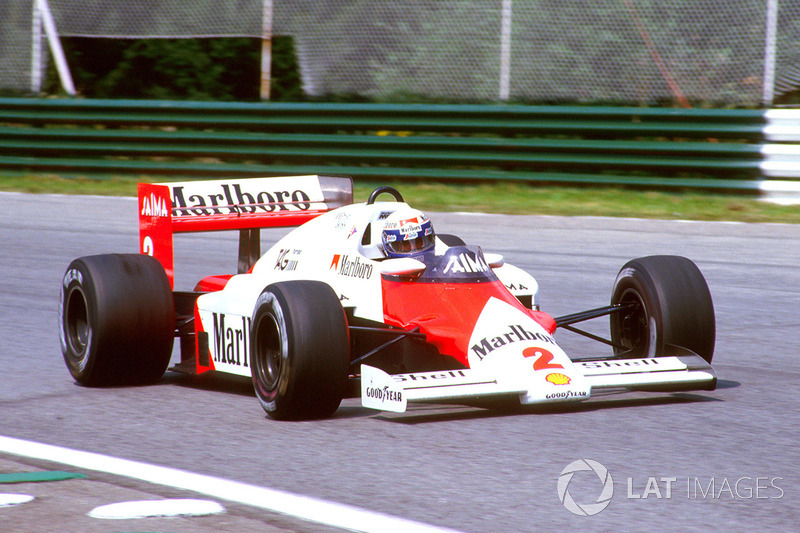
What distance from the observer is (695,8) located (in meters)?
14.0

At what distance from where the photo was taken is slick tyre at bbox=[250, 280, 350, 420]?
5.02 metres

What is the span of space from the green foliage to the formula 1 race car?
34.7 feet

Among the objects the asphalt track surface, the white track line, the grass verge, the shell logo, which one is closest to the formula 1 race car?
the shell logo

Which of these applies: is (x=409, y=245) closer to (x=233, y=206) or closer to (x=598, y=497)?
(x=233, y=206)

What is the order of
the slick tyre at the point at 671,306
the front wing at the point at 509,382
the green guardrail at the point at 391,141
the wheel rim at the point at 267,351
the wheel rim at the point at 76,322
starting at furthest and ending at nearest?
the green guardrail at the point at 391,141, the wheel rim at the point at 76,322, the slick tyre at the point at 671,306, the wheel rim at the point at 267,351, the front wing at the point at 509,382

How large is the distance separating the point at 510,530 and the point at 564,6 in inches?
463

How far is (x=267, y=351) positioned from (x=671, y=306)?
1865mm

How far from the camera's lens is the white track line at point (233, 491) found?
3.68 meters

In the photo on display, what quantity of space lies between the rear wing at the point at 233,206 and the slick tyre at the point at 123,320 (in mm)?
627

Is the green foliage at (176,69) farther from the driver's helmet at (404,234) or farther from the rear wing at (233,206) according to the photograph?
the driver's helmet at (404,234)

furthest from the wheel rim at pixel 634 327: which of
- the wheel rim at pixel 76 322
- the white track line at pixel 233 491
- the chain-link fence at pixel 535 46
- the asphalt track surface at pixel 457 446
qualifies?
the chain-link fence at pixel 535 46

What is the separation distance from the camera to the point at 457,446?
468cm

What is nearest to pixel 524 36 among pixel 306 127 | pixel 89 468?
pixel 306 127

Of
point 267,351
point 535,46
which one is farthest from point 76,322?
point 535,46
